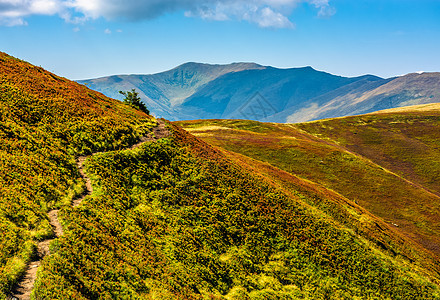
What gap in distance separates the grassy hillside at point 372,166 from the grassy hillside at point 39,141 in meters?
58.3

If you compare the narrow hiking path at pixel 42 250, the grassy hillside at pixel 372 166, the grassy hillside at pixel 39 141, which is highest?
the grassy hillside at pixel 39 141

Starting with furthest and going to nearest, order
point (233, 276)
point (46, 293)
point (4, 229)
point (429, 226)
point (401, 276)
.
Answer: point (429, 226) < point (401, 276) < point (233, 276) < point (4, 229) < point (46, 293)

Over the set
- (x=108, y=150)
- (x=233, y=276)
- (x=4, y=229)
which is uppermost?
(x=108, y=150)

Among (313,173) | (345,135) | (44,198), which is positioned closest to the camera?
(44,198)

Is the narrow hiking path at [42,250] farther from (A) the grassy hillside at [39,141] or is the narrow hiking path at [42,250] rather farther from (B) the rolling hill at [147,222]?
(A) the grassy hillside at [39,141]

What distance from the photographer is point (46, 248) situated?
52.5 feet

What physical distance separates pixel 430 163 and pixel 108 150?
445 ft

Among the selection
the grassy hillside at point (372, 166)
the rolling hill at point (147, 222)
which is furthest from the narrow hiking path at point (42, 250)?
the grassy hillside at point (372, 166)

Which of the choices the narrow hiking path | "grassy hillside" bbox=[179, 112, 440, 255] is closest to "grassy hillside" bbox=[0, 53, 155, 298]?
the narrow hiking path

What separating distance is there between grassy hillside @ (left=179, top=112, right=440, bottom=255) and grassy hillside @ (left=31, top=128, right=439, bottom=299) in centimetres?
3612

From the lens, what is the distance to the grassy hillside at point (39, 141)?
16.3 meters

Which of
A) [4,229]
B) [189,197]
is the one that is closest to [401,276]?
[189,197]

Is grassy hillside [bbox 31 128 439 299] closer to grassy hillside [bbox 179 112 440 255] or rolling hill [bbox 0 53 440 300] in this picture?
rolling hill [bbox 0 53 440 300]

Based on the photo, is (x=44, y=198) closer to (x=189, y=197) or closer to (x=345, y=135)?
(x=189, y=197)
